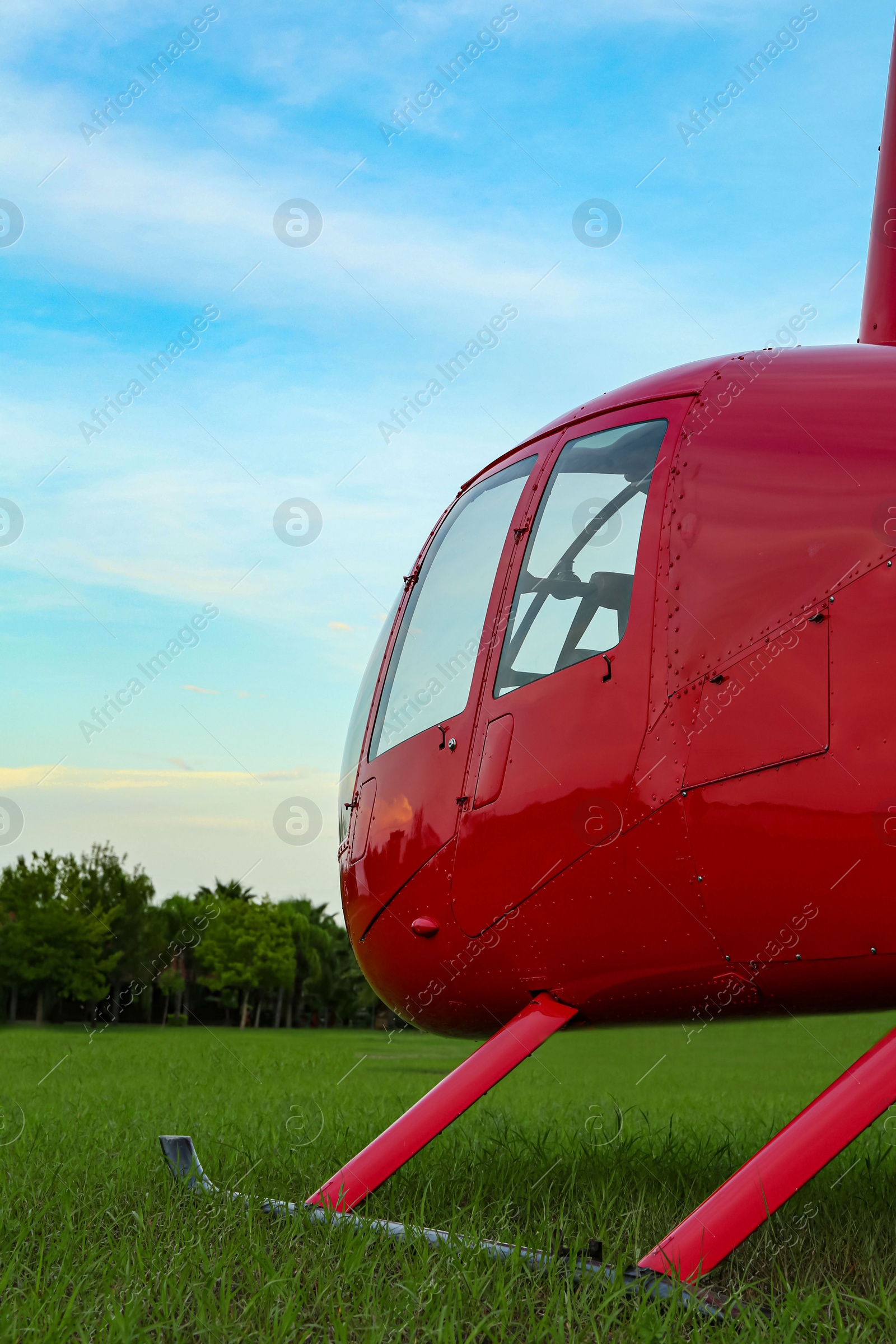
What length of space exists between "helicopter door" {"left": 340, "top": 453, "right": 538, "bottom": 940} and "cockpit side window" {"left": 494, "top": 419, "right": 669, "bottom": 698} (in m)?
0.16

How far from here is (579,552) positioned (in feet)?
13.1

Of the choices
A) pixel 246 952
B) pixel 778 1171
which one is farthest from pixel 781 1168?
pixel 246 952

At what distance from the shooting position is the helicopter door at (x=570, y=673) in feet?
11.5

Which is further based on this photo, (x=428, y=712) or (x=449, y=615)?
(x=449, y=615)

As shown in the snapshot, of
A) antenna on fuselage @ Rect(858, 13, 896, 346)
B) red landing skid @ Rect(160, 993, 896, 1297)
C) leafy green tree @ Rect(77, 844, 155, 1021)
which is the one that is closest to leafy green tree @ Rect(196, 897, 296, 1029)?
leafy green tree @ Rect(77, 844, 155, 1021)

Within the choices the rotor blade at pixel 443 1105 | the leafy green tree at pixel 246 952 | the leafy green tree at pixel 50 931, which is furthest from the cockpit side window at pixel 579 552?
the leafy green tree at pixel 246 952

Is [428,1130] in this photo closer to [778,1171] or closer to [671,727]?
[778,1171]

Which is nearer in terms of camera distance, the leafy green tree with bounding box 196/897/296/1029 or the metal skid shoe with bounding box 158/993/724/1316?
the metal skid shoe with bounding box 158/993/724/1316

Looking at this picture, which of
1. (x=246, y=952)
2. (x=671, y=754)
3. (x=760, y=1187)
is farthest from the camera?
(x=246, y=952)

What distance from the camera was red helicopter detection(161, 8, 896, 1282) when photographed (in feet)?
10.4

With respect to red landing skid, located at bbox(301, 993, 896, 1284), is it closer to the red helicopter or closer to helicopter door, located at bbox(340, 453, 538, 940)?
the red helicopter

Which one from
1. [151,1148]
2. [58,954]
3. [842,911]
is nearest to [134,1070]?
[151,1148]

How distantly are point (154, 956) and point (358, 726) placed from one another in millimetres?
39820

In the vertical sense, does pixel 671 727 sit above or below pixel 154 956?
above
